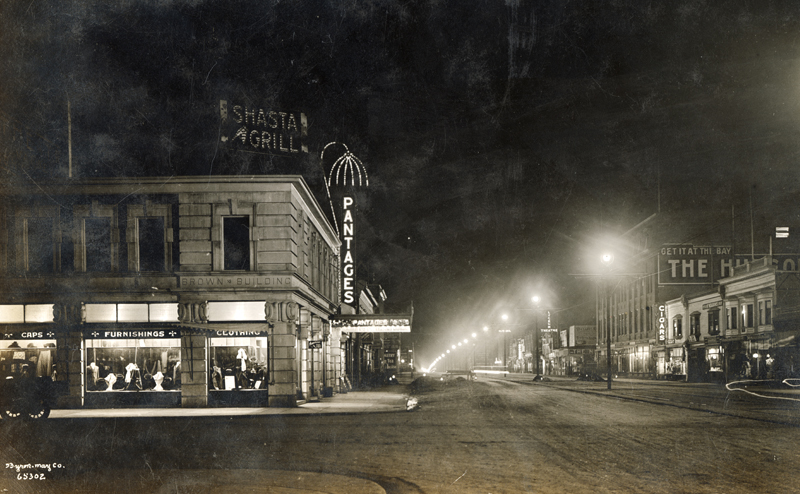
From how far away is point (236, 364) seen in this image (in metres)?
27.6

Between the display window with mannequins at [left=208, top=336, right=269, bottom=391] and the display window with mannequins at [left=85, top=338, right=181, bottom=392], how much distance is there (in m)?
1.43

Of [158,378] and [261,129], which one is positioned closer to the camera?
[158,378]

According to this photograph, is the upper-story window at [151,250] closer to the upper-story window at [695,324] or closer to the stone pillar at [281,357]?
the stone pillar at [281,357]

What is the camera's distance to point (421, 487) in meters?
9.80

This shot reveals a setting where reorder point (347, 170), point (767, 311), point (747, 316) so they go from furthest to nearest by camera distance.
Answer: point (747, 316), point (767, 311), point (347, 170)

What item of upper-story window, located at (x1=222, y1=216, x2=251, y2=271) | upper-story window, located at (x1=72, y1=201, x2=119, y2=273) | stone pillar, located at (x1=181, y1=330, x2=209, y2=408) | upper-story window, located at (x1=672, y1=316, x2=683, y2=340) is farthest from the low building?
upper-story window, located at (x1=72, y1=201, x2=119, y2=273)

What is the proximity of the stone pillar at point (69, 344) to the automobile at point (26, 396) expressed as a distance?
7.20 m

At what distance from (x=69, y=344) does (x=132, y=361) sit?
2594 millimetres

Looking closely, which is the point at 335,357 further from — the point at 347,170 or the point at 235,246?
the point at 235,246

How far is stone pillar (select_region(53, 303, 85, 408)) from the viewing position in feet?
88.9

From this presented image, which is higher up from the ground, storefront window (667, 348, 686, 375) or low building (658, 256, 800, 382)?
low building (658, 256, 800, 382)

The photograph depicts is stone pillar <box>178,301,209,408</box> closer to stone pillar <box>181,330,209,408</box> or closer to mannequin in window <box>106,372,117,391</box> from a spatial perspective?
stone pillar <box>181,330,209,408</box>

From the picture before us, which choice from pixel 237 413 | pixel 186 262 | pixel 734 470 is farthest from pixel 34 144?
pixel 734 470

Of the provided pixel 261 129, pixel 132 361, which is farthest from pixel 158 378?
pixel 261 129
